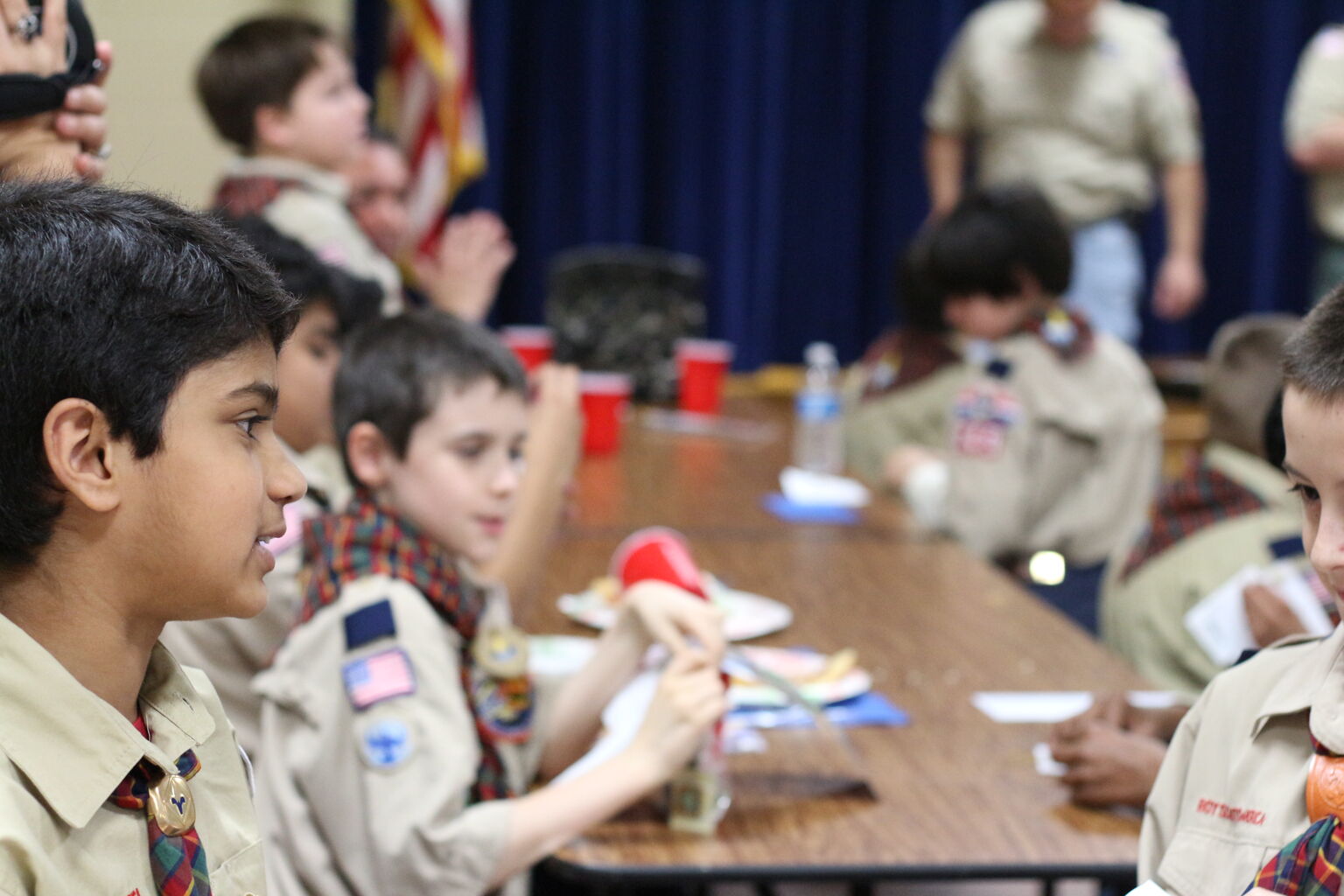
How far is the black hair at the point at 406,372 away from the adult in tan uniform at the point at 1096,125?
351 centimetres

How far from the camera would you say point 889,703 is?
1.81 metres

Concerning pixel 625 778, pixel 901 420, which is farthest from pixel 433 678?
pixel 901 420

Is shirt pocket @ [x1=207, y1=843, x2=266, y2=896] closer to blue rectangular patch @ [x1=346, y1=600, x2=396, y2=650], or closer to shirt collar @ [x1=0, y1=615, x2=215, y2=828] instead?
shirt collar @ [x1=0, y1=615, x2=215, y2=828]

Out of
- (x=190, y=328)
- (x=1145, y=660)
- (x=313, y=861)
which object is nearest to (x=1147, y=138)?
(x=1145, y=660)

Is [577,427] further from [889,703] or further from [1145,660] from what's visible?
[1145,660]

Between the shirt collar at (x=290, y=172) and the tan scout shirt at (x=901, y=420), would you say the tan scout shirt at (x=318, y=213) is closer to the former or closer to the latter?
the shirt collar at (x=290, y=172)

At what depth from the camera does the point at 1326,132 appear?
4.41 metres

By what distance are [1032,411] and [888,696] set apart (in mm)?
1460

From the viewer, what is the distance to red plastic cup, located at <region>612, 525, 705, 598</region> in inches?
66.4

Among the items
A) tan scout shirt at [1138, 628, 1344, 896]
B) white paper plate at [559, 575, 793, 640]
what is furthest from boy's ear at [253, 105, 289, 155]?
tan scout shirt at [1138, 628, 1344, 896]

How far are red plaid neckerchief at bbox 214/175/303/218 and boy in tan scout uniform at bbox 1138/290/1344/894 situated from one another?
7.40ft

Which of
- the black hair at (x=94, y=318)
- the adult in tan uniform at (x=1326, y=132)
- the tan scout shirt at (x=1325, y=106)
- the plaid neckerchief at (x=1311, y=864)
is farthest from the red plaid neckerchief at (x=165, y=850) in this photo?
the tan scout shirt at (x=1325, y=106)

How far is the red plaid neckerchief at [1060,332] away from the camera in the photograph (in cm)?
324

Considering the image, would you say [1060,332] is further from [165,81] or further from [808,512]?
[165,81]
